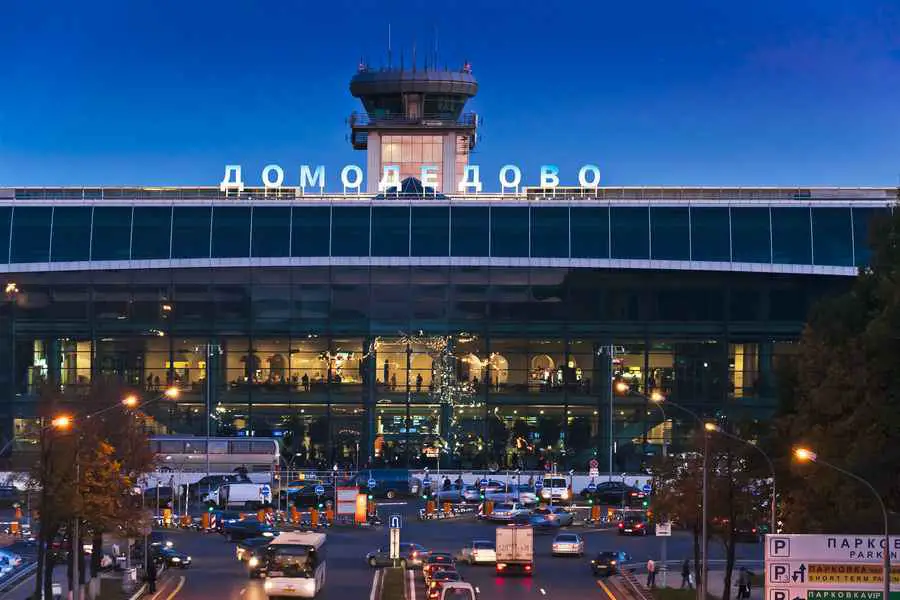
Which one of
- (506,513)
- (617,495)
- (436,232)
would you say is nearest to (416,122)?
(436,232)

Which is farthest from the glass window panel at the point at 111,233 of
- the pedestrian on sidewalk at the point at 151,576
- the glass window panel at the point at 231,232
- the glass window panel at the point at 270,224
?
the pedestrian on sidewalk at the point at 151,576

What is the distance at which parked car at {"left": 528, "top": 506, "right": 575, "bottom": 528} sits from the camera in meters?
106

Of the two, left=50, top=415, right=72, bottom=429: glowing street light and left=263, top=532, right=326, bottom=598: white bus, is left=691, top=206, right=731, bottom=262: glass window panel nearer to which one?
left=263, top=532, right=326, bottom=598: white bus

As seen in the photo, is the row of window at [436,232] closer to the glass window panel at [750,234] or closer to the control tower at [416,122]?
the glass window panel at [750,234]

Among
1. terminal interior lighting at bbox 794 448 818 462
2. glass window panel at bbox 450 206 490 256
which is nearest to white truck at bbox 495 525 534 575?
terminal interior lighting at bbox 794 448 818 462

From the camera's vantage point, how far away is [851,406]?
67625mm

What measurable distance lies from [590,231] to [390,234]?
1570 cm

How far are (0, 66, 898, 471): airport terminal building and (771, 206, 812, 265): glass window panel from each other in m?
1.43

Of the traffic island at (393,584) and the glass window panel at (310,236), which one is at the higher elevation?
the glass window panel at (310,236)

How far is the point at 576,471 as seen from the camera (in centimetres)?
13600

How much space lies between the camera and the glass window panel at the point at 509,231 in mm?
133625

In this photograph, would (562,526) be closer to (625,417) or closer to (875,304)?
(625,417)

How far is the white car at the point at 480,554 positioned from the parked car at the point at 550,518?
16949 millimetres

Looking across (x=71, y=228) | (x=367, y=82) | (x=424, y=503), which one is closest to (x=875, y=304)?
(x=424, y=503)
